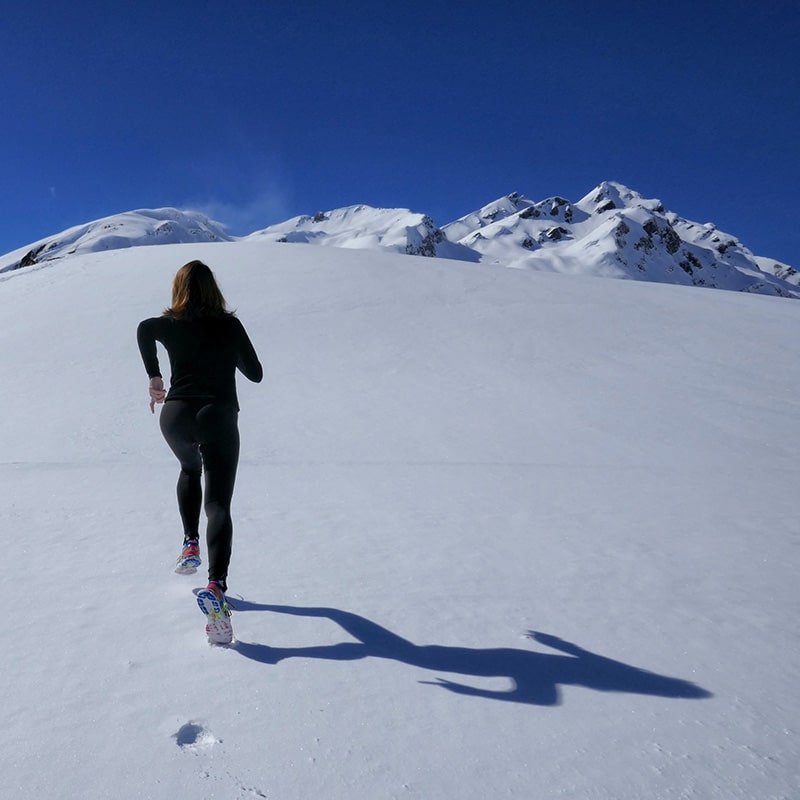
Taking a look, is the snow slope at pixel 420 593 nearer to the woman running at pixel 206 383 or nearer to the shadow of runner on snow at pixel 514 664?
the shadow of runner on snow at pixel 514 664

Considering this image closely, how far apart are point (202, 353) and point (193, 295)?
305 millimetres

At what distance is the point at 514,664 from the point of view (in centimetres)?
255

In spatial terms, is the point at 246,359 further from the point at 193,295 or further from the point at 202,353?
the point at 193,295

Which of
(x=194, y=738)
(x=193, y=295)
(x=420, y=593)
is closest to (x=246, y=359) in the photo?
(x=193, y=295)

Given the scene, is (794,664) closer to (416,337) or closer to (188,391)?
(188,391)

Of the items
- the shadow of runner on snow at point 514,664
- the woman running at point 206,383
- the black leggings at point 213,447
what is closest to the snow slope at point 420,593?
the shadow of runner on snow at point 514,664

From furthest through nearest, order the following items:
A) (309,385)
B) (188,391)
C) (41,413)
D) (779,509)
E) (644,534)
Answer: (309,385) → (41,413) → (779,509) → (644,534) → (188,391)

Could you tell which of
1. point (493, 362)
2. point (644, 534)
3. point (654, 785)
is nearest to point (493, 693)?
point (654, 785)

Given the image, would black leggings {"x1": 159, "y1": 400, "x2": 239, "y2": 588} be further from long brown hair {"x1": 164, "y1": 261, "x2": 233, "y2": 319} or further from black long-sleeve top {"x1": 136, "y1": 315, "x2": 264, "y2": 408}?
long brown hair {"x1": 164, "y1": 261, "x2": 233, "y2": 319}

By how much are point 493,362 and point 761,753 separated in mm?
8342

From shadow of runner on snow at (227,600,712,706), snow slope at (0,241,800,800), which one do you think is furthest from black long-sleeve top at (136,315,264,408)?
shadow of runner on snow at (227,600,712,706)

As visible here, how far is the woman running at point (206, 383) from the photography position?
2.87 meters

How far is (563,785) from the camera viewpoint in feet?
6.10

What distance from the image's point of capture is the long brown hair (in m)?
2.96
